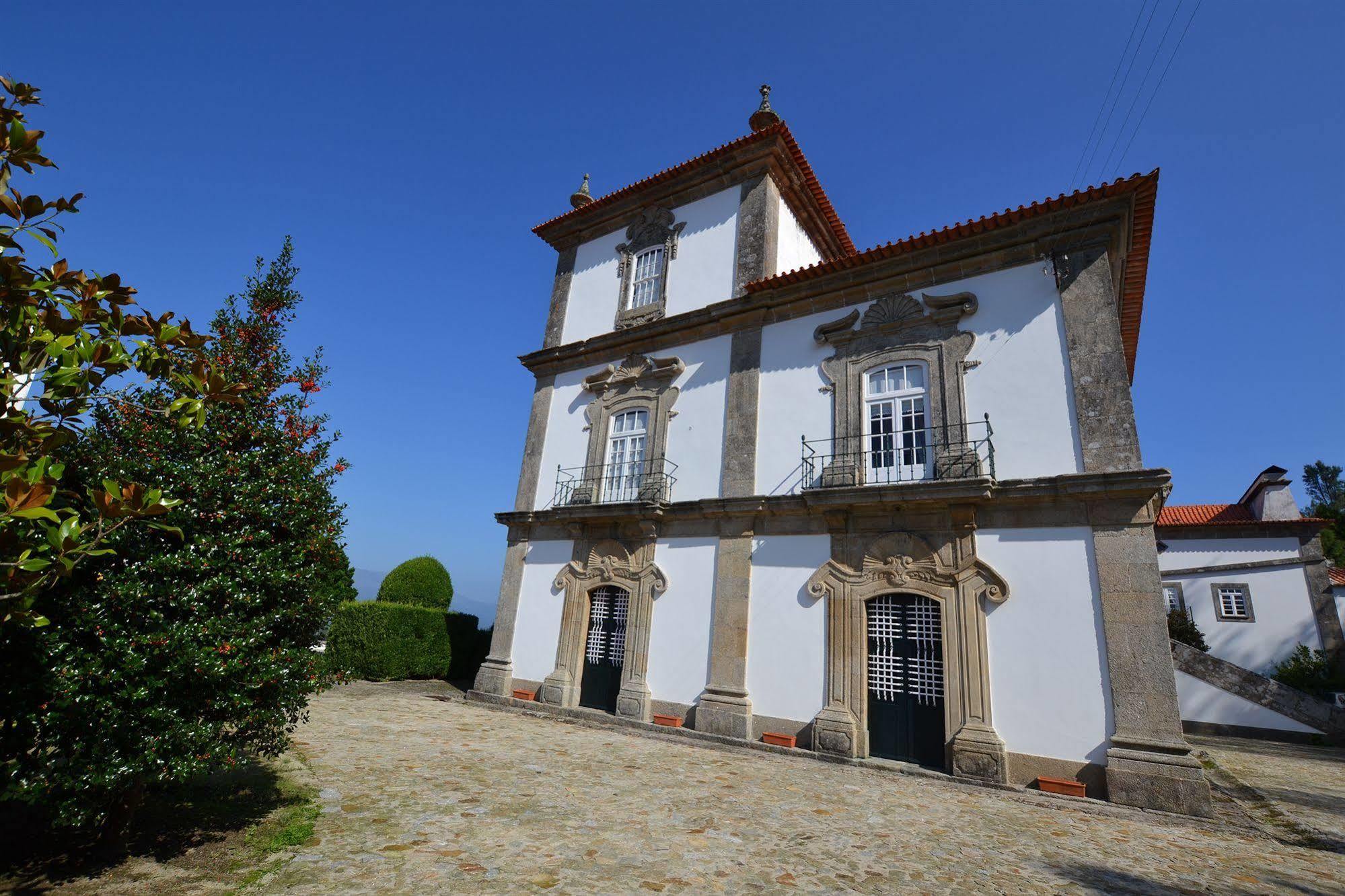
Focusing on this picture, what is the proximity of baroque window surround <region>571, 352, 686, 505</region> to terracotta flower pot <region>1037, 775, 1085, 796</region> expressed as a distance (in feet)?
22.7

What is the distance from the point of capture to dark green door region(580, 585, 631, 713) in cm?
1107

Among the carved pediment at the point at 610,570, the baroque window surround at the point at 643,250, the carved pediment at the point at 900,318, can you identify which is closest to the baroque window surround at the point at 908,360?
the carved pediment at the point at 900,318

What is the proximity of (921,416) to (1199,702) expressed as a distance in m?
11.6

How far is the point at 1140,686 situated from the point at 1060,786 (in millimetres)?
1477

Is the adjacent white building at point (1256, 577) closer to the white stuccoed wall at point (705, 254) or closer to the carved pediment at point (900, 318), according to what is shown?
the carved pediment at point (900, 318)

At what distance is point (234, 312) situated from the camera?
16.9ft

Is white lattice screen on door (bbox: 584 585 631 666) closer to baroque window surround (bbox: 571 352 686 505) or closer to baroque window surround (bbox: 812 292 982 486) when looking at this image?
baroque window surround (bbox: 571 352 686 505)

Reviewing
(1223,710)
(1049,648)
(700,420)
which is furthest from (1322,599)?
(700,420)

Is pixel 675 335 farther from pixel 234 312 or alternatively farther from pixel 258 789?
pixel 258 789

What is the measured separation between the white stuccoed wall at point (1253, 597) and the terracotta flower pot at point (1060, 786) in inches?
601

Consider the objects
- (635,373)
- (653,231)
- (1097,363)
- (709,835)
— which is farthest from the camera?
(653,231)

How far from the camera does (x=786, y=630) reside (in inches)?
369

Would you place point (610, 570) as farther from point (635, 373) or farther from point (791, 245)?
point (791, 245)

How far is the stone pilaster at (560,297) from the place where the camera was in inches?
570
